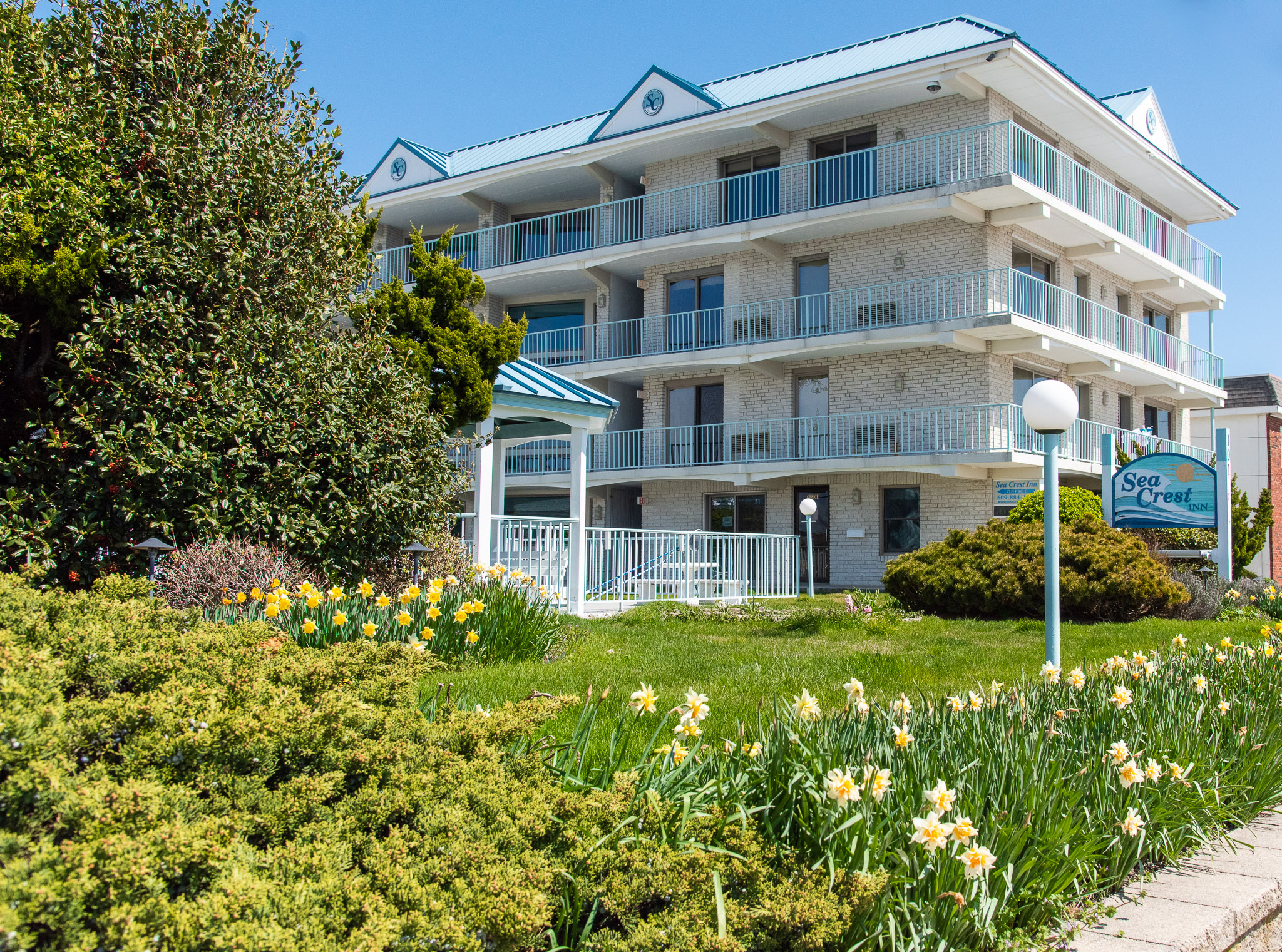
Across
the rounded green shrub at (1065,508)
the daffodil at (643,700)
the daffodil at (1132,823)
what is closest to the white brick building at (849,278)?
the rounded green shrub at (1065,508)

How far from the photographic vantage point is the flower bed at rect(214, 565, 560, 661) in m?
6.04

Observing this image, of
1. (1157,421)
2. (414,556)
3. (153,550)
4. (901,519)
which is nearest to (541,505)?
(901,519)

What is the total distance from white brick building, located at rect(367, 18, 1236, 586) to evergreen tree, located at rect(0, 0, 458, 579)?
52.2 ft

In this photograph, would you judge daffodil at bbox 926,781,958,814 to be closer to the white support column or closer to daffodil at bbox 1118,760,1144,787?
daffodil at bbox 1118,760,1144,787

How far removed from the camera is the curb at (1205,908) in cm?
281

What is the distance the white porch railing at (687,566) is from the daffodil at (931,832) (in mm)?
12059

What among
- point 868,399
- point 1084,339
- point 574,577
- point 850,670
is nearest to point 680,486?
point 868,399

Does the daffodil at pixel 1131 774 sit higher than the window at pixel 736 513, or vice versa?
the window at pixel 736 513

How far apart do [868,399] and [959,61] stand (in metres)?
7.63

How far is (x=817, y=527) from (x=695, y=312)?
6.37 meters

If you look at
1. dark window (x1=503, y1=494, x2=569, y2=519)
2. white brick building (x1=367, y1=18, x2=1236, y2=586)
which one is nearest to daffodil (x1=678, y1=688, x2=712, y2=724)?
white brick building (x1=367, y1=18, x2=1236, y2=586)

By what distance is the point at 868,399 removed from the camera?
23656mm

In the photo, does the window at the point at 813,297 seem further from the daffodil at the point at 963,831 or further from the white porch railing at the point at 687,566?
the daffodil at the point at 963,831

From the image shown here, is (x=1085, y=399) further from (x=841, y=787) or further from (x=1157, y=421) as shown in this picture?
(x=841, y=787)
